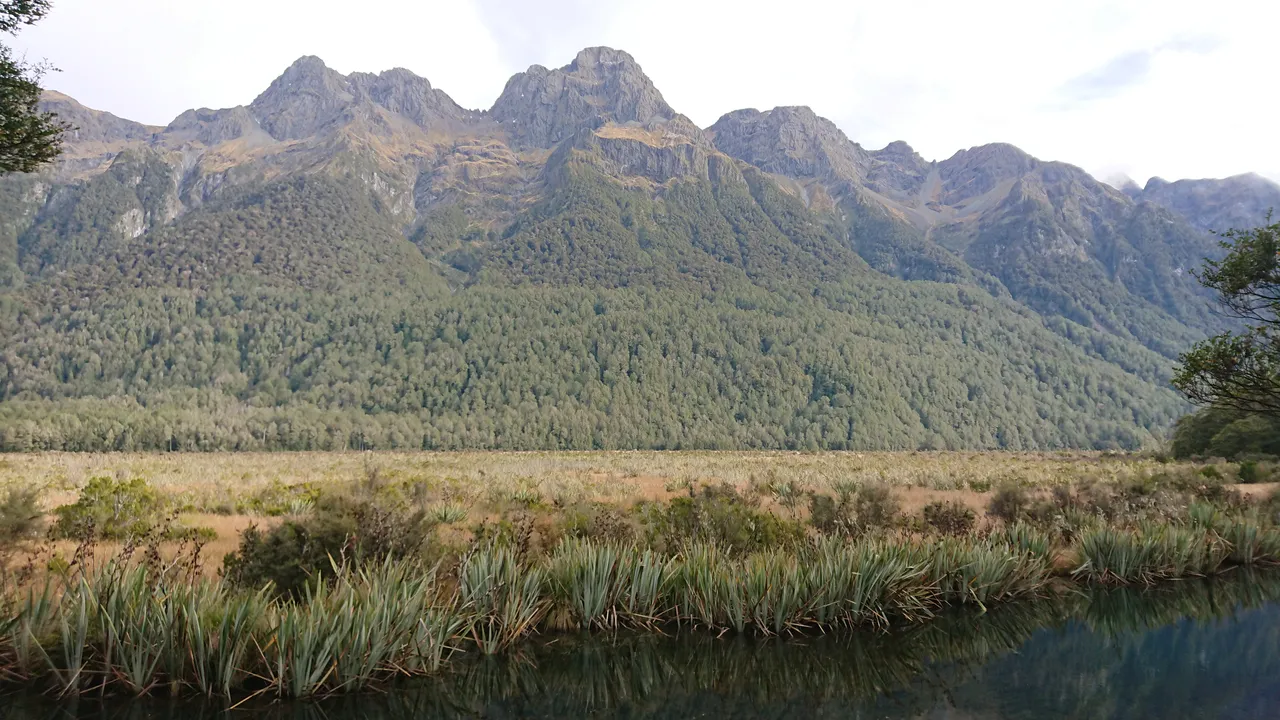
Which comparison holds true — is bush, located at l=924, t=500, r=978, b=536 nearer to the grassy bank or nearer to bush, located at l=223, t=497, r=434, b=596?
the grassy bank

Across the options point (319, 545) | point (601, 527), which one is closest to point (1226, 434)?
point (601, 527)

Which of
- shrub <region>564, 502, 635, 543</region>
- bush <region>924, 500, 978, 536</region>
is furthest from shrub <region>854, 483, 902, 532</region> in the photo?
shrub <region>564, 502, 635, 543</region>

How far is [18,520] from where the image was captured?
32.5ft

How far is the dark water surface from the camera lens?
5906 millimetres

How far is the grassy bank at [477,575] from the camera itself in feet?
19.1

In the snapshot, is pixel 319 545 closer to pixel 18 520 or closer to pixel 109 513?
pixel 18 520

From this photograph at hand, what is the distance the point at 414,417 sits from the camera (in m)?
99.0

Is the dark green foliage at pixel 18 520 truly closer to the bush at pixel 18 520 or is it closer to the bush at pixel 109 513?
the bush at pixel 18 520

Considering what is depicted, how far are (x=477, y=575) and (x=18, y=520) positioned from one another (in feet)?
26.3

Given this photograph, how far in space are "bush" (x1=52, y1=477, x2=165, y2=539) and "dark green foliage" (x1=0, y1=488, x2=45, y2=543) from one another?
2.14 ft

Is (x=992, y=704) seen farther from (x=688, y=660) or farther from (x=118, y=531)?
(x=118, y=531)

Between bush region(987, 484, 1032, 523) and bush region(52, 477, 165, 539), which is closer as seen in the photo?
bush region(52, 477, 165, 539)

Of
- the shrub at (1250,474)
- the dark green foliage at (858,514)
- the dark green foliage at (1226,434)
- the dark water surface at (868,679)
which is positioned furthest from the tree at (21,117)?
the dark green foliage at (1226,434)

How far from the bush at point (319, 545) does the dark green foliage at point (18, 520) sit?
4.05 meters
